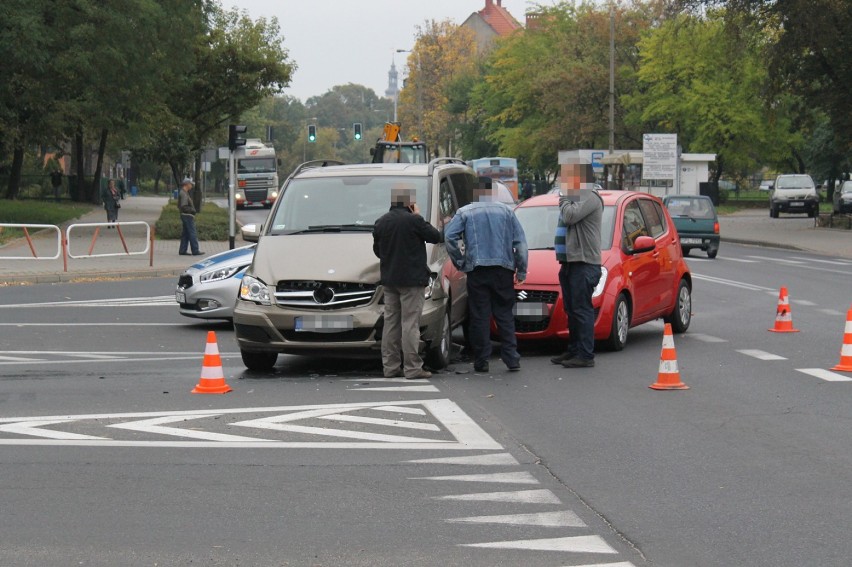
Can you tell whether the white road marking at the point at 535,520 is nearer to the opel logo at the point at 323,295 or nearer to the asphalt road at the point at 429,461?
the asphalt road at the point at 429,461

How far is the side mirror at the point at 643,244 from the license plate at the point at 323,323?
11.9 ft

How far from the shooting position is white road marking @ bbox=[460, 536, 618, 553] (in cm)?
574

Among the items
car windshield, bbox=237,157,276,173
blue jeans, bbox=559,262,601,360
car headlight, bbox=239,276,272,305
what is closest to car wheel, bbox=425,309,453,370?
blue jeans, bbox=559,262,601,360

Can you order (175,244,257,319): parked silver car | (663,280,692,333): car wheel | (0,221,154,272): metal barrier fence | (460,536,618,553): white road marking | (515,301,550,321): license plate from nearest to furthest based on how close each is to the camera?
(460,536,618,553): white road marking < (515,301,550,321): license plate < (663,280,692,333): car wheel < (175,244,257,319): parked silver car < (0,221,154,272): metal barrier fence

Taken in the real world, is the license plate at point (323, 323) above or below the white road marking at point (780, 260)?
above

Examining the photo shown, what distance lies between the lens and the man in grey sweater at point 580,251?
1183 cm

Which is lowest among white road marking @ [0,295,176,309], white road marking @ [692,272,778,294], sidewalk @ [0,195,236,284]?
white road marking @ [692,272,778,294]

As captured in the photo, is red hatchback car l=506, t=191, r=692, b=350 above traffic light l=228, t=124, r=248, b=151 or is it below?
below

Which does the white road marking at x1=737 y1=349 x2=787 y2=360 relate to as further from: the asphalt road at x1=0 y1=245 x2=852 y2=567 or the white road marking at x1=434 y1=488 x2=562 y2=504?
the white road marking at x1=434 y1=488 x2=562 y2=504

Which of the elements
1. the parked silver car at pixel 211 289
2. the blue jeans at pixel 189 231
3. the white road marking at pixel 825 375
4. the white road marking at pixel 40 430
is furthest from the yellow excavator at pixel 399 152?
the white road marking at pixel 40 430

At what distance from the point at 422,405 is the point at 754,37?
37986 mm

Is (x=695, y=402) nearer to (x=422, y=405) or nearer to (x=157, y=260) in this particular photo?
(x=422, y=405)

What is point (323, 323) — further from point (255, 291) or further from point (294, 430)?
point (294, 430)

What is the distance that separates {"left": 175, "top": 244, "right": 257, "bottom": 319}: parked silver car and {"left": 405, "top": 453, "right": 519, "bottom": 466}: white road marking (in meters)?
7.82
